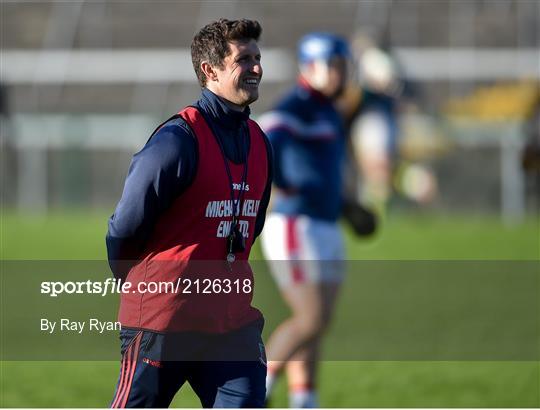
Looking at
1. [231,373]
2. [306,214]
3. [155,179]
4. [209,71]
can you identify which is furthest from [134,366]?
[306,214]

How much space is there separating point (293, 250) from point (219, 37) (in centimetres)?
305

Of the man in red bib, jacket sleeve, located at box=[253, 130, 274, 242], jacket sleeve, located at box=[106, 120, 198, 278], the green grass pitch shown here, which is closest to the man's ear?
the man in red bib

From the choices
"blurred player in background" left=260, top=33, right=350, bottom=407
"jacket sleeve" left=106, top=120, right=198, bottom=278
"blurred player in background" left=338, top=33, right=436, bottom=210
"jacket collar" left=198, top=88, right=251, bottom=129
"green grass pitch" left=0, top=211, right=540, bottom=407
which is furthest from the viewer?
"blurred player in background" left=338, top=33, right=436, bottom=210

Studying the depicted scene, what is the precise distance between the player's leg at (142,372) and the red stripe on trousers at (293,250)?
294cm

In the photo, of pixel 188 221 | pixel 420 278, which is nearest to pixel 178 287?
pixel 188 221

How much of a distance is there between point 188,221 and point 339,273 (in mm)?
3172

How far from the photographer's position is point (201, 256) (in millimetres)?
4824

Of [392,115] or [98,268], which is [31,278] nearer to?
[98,268]

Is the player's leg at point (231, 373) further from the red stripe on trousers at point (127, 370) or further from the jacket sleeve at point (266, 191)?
the jacket sleeve at point (266, 191)

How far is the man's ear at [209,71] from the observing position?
4.91m

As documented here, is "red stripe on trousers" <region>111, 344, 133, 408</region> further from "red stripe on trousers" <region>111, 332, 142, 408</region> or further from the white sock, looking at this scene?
the white sock

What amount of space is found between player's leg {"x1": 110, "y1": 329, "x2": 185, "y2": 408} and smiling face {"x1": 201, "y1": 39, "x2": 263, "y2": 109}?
980mm

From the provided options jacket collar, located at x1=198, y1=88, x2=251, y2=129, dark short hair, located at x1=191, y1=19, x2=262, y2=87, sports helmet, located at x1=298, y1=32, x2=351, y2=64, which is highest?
sports helmet, located at x1=298, y1=32, x2=351, y2=64

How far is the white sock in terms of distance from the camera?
7766 millimetres
